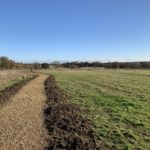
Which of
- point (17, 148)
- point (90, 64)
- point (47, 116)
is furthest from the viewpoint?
point (90, 64)

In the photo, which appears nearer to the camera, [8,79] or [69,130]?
[69,130]

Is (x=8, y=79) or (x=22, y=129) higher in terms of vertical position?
(x=22, y=129)

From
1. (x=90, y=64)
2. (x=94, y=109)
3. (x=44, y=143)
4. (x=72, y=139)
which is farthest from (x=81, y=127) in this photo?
(x=90, y=64)

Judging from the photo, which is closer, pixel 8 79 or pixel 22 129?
pixel 22 129

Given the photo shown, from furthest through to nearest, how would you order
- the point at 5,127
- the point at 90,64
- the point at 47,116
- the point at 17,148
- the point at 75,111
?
the point at 90,64, the point at 75,111, the point at 47,116, the point at 5,127, the point at 17,148

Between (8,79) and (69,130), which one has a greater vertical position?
(69,130)

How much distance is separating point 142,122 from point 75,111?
358 centimetres

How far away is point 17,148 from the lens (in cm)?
711

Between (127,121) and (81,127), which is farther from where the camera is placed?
(127,121)

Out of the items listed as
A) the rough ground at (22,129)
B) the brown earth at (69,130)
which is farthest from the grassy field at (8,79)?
the brown earth at (69,130)

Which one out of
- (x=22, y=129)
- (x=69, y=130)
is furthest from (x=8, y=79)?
(x=69, y=130)

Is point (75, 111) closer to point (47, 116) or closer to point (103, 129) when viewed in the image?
point (47, 116)

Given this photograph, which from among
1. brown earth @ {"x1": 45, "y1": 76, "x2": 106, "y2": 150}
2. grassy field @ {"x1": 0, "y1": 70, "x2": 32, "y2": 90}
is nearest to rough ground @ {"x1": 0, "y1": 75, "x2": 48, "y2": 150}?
brown earth @ {"x1": 45, "y1": 76, "x2": 106, "y2": 150}

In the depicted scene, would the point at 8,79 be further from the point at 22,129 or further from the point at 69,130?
the point at 69,130
